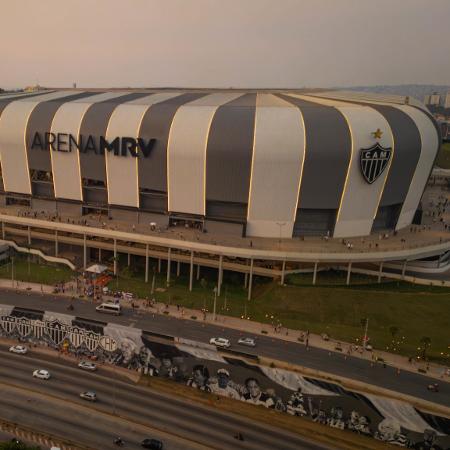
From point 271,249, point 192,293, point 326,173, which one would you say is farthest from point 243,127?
point 192,293

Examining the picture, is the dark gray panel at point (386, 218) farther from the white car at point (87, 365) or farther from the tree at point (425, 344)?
the white car at point (87, 365)

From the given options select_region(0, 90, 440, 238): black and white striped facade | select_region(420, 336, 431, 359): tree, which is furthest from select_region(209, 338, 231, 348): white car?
select_region(0, 90, 440, 238): black and white striped facade

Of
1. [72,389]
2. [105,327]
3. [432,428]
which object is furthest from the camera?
[105,327]

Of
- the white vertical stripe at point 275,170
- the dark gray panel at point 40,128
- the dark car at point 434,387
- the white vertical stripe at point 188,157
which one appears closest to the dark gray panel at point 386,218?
the white vertical stripe at point 275,170

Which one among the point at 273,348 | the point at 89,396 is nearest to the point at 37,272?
the point at 89,396

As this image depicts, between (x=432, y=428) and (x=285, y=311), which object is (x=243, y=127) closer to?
(x=285, y=311)

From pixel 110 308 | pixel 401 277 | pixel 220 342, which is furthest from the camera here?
pixel 401 277

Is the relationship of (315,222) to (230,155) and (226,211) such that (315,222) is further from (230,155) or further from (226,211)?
(230,155)
